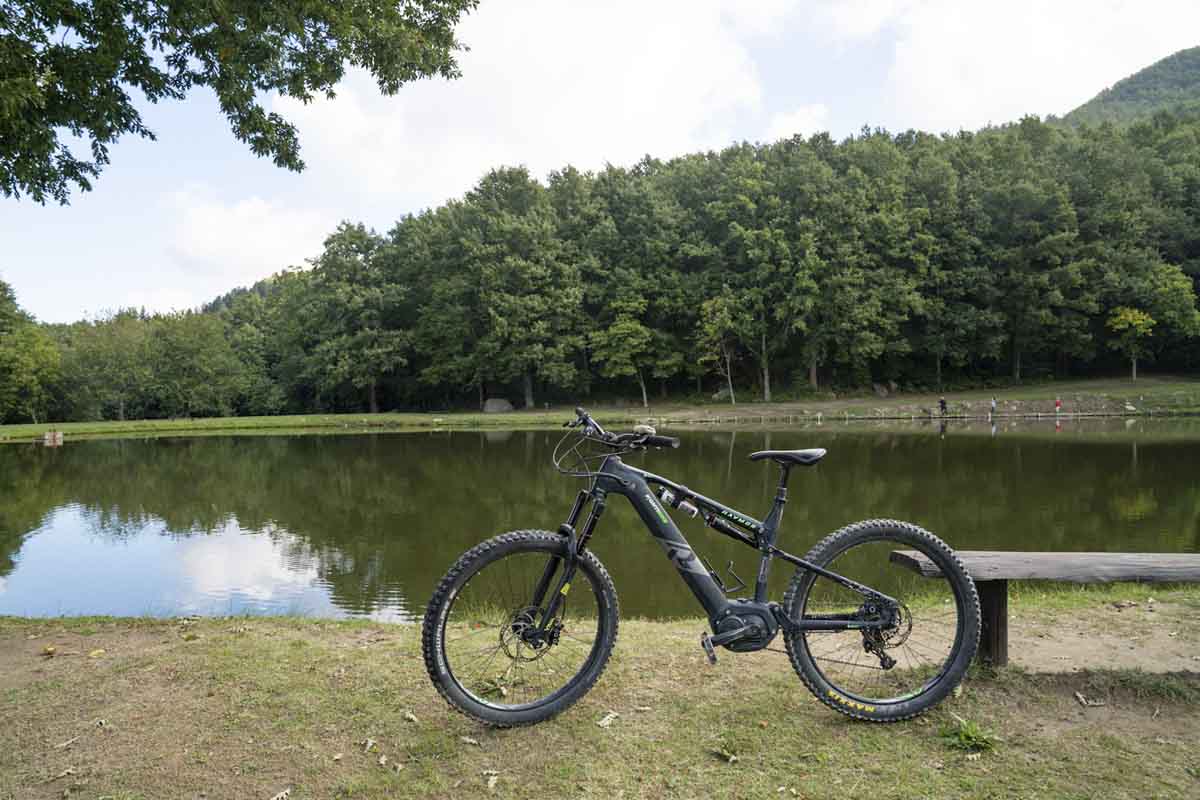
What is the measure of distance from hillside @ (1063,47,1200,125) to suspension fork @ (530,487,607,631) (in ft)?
342

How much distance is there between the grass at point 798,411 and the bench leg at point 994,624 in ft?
97.6

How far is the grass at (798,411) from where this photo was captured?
3425 centimetres

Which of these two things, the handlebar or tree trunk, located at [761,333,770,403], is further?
tree trunk, located at [761,333,770,403]

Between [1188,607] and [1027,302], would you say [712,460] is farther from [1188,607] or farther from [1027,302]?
[1027,302]

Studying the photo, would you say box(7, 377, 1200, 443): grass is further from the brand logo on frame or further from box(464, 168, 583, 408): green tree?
the brand logo on frame

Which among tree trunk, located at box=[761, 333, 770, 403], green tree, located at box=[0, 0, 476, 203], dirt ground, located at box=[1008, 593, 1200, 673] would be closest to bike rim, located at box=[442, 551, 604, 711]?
dirt ground, located at box=[1008, 593, 1200, 673]

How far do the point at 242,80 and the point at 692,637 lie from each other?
643cm

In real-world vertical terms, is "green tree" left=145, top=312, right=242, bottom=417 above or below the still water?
above

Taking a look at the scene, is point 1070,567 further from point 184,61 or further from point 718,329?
point 718,329

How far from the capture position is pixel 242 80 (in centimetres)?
680

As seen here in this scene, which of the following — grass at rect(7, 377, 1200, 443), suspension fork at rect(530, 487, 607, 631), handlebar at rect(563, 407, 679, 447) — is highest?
handlebar at rect(563, 407, 679, 447)

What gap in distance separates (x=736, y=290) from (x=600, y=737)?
139ft

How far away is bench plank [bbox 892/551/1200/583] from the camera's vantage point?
11.8ft

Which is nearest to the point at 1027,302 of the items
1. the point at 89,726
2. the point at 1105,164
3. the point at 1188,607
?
the point at 1105,164
